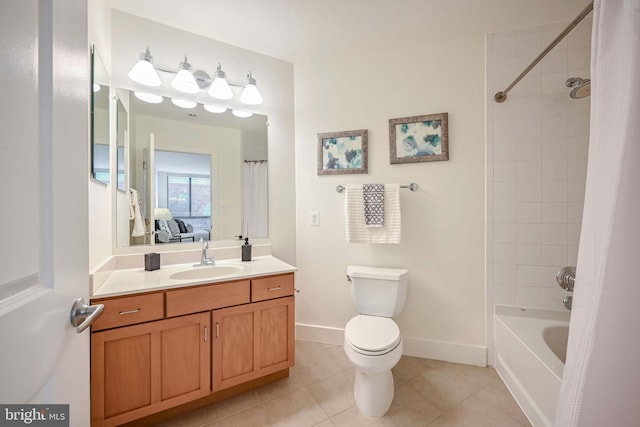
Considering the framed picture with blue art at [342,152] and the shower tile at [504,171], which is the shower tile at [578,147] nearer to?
the shower tile at [504,171]

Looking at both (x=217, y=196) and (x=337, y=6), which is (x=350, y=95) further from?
(x=217, y=196)

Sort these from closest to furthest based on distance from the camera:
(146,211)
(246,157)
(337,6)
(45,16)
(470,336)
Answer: (45,16) → (337,6) → (146,211) → (470,336) → (246,157)

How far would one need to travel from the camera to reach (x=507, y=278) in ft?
5.77

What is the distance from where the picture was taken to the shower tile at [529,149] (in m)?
1.69

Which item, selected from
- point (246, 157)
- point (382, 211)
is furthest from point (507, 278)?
point (246, 157)

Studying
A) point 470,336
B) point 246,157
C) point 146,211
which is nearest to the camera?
point 146,211

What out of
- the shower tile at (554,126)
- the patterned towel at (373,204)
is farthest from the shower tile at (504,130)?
the patterned towel at (373,204)

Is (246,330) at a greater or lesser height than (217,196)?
lesser

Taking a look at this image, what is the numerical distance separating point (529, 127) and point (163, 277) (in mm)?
2521

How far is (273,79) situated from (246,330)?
1.92 meters

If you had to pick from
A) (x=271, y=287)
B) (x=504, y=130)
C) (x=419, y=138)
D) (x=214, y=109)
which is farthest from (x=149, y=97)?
(x=504, y=130)

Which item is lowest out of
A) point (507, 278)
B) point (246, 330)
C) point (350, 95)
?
point (246, 330)

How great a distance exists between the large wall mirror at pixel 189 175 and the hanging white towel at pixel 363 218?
2.28ft

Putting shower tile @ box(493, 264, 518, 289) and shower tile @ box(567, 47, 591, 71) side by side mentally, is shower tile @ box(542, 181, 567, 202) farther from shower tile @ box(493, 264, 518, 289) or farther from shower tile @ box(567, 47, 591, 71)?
shower tile @ box(567, 47, 591, 71)
